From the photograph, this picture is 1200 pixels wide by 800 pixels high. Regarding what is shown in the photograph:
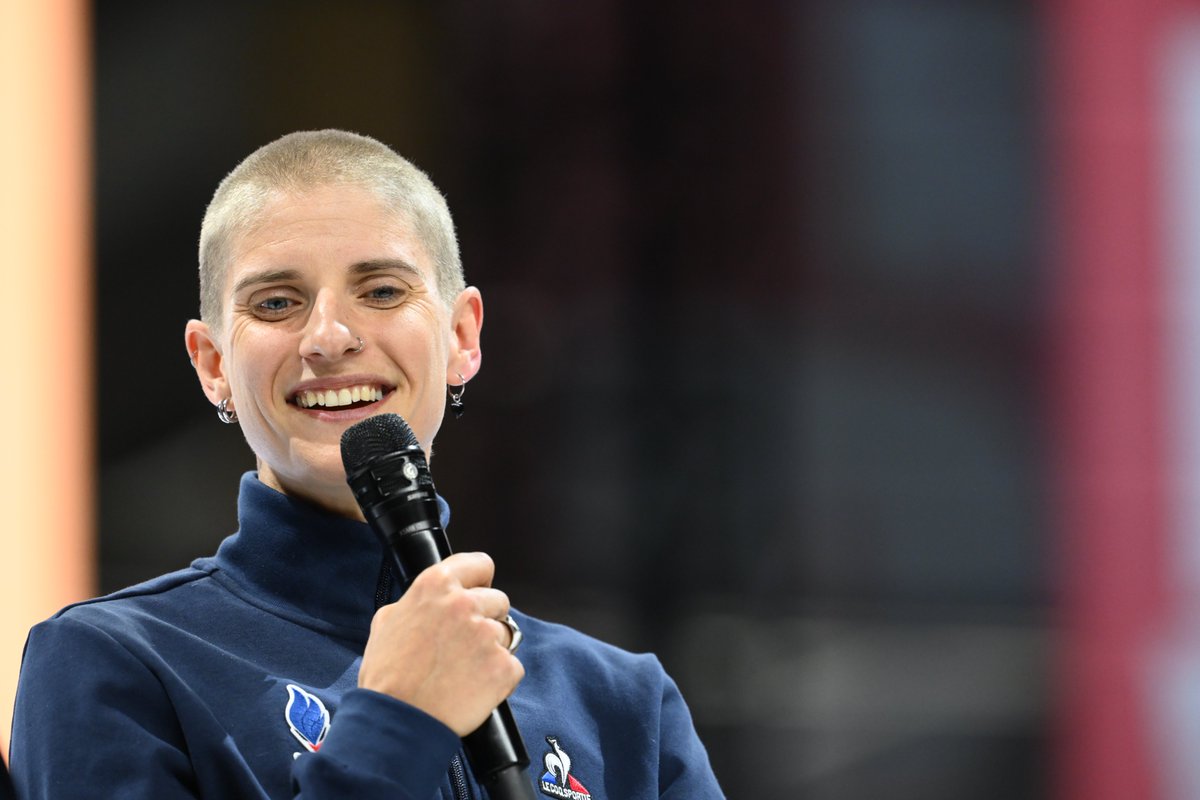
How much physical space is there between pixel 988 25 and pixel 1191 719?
1.78 meters

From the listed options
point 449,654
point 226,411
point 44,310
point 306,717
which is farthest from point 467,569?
point 44,310

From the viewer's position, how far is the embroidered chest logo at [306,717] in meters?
1.34

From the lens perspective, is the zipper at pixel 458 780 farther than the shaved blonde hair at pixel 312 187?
No

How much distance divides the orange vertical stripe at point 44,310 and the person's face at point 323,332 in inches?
91.4

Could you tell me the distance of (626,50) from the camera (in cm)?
409

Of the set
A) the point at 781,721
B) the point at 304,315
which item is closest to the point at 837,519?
the point at 781,721

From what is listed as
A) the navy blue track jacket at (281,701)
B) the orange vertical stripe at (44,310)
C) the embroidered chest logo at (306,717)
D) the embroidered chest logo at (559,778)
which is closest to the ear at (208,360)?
the navy blue track jacket at (281,701)

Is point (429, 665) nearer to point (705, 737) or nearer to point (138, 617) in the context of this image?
point (138, 617)

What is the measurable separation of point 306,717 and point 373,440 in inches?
9.2

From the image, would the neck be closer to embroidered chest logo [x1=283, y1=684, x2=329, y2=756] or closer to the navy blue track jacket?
the navy blue track jacket

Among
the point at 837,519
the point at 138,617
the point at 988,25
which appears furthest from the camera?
the point at 988,25

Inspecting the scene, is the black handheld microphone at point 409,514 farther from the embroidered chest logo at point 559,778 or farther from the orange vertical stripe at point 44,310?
the orange vertical stripe at point 44,310

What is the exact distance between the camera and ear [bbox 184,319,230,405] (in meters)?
1.55

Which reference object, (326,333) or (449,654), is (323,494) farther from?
(449,654)
